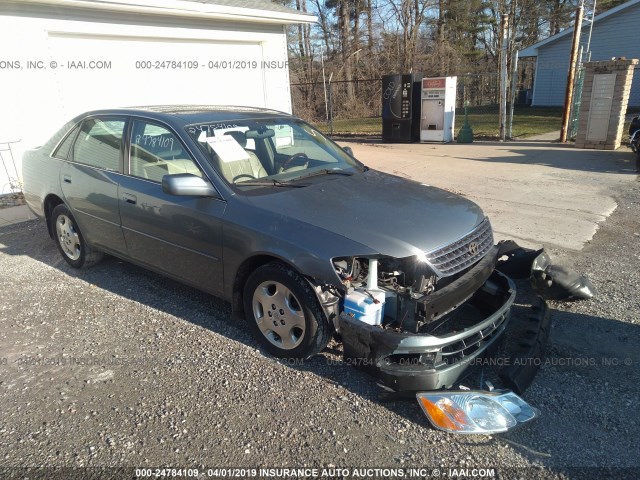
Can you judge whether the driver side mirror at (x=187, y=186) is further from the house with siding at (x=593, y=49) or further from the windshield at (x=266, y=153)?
the house with siding at (x=593, y=49)

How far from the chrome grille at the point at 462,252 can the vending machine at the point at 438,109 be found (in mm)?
11330

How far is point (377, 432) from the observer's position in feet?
8.52

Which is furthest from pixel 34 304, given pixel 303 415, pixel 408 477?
pixel 408 477

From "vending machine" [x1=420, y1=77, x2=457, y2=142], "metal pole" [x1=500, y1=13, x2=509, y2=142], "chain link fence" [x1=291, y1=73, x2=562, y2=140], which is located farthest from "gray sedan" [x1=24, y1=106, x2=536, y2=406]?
"chain link fence" [x1=291, y1=73, x2=562, y2=140]

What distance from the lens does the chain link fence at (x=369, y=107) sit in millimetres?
18172

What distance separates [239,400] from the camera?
2.87m

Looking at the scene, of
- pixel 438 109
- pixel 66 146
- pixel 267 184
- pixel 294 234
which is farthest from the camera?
pixel 438 109

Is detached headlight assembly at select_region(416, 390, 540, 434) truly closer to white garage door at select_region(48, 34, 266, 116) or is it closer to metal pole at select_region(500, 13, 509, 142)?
white garage door at select_region(48, 34, 266, 116)

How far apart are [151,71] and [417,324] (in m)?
8.33

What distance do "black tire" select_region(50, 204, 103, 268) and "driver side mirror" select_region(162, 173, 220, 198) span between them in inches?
76.8

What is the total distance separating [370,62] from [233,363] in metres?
26.8

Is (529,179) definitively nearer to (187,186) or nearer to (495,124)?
(187,186)

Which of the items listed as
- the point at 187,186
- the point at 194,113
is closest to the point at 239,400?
the point at 187,186

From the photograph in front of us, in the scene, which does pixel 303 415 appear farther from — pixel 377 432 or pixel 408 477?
pixel 408 477
